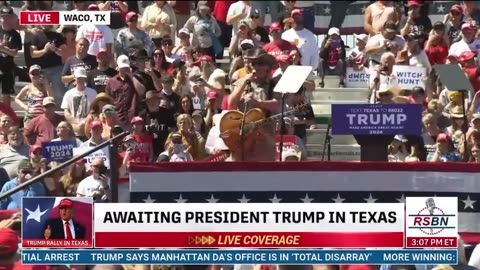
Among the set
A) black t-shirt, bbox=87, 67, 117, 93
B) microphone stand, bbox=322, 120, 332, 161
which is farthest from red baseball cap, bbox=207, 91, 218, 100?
microphone stand, bbox=322, 120, 332, 161

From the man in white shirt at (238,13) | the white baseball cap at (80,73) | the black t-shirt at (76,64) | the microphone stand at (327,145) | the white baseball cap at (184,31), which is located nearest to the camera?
the microphone stand at (327,145)

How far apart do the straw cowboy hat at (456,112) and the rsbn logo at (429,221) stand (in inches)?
261

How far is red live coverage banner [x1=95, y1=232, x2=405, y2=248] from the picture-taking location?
11836 millimetres

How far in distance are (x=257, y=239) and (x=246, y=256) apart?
142 millimetres

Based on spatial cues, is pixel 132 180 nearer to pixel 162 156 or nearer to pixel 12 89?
pixel 162 156

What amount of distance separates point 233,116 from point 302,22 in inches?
241

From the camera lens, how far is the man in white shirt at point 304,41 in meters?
20.8

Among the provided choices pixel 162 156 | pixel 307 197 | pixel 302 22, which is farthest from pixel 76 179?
pixel 302 22

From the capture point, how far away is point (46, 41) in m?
20.9

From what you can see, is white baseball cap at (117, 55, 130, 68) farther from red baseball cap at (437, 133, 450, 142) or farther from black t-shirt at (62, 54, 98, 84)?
red baseball cap at (437, 133, 450, 142)

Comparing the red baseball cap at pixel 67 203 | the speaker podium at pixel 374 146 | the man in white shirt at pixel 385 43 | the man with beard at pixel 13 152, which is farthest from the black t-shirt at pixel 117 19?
the red baseball cap at pixel 67 203

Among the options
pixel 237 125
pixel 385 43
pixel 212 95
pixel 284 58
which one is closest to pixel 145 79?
pixel 212 95

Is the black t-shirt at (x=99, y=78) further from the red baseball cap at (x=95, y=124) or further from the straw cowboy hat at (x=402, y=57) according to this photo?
the straw cowboy hat at (x=402, y=57)

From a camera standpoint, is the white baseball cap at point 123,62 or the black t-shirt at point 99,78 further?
the black t-shirt at point 99,78
